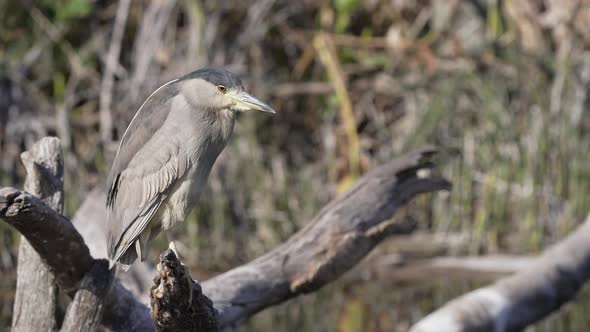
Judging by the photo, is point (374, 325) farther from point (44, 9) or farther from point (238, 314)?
point (44, 9)

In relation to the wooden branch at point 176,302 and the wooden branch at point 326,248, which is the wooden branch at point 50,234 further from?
the wooden branch at point 326,248

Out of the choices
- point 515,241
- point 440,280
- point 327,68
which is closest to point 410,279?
point 440,280

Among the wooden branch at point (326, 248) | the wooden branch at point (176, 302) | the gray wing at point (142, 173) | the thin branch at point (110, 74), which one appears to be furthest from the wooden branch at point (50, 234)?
the thin branch at point (110, 74)

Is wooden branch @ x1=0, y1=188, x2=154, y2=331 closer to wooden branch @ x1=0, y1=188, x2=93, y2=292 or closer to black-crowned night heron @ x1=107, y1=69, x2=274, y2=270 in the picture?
wooden branch @ x1=0, y1=188, x2=93, y2=292

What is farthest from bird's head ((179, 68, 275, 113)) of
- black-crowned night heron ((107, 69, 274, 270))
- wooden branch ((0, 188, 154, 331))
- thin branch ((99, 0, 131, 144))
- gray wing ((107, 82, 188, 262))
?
thin branch ((99, 0, 131, 144))

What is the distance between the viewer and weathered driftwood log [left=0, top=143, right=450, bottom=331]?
131 inches

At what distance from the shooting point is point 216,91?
11.1 ft

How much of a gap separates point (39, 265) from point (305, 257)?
3.63 feet

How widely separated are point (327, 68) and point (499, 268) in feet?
8.97

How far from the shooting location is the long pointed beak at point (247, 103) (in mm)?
3309

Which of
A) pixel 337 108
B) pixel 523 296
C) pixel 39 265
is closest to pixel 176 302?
pixel 39 265

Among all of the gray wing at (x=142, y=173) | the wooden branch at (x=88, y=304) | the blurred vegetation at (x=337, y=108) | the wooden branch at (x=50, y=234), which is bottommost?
the wooden branch at (x=88, y=304)

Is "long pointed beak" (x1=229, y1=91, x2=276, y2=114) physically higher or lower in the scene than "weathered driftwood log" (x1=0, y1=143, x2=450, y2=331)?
higher

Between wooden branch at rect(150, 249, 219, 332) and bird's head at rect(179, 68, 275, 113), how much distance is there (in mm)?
780
